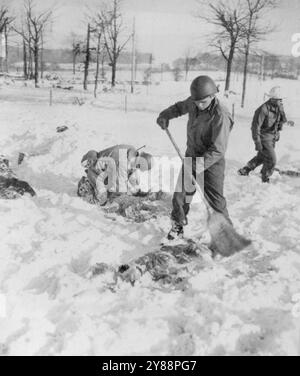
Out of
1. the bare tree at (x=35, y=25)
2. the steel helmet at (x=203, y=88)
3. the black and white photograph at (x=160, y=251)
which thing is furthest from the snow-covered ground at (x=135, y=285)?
the bare tree at (x=35, y=25)

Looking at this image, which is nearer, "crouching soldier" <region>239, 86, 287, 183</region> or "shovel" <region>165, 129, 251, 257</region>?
"shovel" <region>165, 129, 251, 257</region>

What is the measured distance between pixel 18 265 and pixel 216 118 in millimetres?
2481

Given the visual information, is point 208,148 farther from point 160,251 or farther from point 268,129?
point 268,129

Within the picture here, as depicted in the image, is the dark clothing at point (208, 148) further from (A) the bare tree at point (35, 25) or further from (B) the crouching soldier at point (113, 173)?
(A) the bare tree at point (35, 25)

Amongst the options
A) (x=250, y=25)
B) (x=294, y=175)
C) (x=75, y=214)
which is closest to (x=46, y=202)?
(x=75, y=214)

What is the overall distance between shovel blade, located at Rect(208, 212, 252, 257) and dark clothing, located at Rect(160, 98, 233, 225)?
9.6 inches

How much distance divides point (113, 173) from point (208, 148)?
1.71 metres

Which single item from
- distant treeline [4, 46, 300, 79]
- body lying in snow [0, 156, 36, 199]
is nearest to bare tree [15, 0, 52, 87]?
distant treeline [4, 46, 300, 79]

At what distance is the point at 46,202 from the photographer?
582 centimetres

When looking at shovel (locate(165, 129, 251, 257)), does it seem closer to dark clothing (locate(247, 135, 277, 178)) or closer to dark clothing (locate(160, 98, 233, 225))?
dark clothing (locate(160, 98, 233, 225))

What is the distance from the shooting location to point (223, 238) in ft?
13.8

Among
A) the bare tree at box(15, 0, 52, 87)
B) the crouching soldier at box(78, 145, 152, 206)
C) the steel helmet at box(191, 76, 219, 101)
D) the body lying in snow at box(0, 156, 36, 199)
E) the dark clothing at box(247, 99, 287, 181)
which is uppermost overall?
the bare tree at box(15, 0, 52, 87)

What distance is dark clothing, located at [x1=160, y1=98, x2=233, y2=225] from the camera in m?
4.16

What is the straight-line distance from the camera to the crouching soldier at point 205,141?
4.14m
